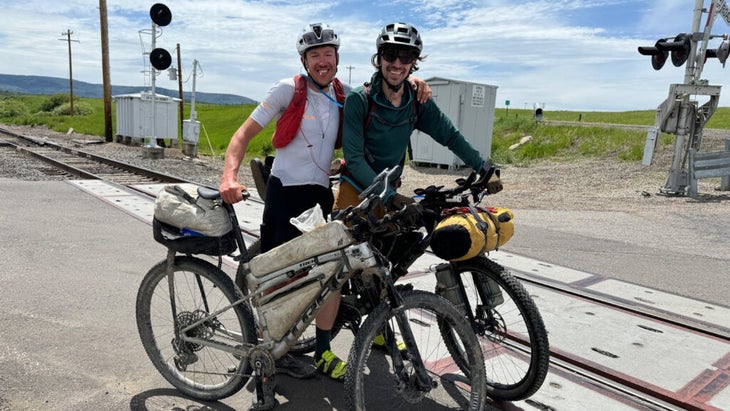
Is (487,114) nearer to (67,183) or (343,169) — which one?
(67,183)

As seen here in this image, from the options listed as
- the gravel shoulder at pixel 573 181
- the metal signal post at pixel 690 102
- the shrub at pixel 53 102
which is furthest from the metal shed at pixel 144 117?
the shrub at pixel 53 102

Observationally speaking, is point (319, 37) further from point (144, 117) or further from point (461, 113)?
point (144, 117)

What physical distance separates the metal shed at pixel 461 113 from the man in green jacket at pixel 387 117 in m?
13.6

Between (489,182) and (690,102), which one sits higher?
(690,102)

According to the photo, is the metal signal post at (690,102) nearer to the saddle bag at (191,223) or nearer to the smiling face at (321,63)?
the smiling face at (321,63)

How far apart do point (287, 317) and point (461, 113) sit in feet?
49.3

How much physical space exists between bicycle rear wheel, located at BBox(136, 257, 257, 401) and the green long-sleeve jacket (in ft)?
3.13

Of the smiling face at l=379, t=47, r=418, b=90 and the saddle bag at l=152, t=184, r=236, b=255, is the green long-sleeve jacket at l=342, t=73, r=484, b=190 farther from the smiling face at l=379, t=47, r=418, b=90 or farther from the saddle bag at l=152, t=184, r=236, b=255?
the saddle bag at l=152, t=184, r=236, b=255

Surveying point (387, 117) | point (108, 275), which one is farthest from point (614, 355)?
point (108, 275)

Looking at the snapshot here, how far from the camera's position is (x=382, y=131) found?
9.78ft

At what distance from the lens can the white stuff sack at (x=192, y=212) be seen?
2781 mm

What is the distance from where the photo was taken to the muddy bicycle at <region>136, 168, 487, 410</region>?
241 centimetres

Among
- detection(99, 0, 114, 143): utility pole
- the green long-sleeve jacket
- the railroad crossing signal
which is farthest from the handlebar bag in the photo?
detection(99, 0, 114, 143): utility pole

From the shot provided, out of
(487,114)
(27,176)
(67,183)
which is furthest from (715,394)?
(487,114)
